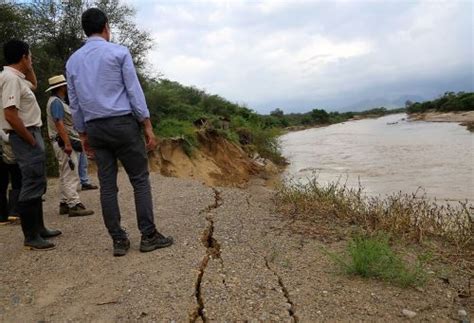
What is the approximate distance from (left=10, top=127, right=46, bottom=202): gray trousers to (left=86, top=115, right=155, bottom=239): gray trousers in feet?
2.54

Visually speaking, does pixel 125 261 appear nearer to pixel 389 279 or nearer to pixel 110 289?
pixel 110 289

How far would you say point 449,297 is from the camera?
347 cm

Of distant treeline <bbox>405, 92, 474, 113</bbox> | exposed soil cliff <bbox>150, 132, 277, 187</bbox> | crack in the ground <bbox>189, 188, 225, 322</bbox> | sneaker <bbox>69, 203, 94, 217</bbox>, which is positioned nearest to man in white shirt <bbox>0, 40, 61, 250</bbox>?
sneaker <bbox>69, 203, 94, 217</bbox>

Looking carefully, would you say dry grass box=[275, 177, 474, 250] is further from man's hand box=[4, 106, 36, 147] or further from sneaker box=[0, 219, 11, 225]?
sneaker box=[0, 219, 11, 225]

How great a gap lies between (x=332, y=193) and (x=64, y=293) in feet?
13.1

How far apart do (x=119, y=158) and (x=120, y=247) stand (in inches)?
33.4

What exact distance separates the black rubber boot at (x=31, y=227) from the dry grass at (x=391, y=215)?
296cm

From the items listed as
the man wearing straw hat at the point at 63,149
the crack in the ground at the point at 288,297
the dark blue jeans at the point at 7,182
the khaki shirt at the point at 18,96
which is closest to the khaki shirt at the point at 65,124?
the man wearing straw hat at the point at 63,149

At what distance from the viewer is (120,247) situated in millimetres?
4297

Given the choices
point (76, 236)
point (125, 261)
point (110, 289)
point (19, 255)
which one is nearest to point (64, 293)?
point (110, 289)

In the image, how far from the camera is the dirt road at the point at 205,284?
10.6 ft

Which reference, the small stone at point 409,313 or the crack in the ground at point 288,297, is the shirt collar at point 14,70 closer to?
the crack in the ground at point 288,297

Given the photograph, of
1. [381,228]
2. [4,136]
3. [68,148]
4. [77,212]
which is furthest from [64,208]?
[381,228]

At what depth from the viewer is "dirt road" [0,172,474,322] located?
3.22 m
